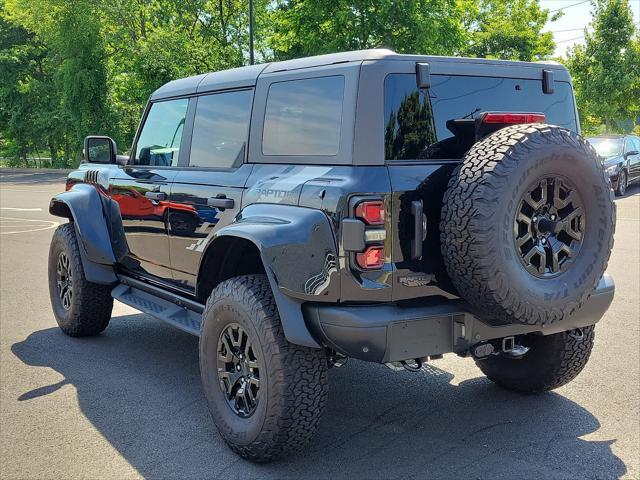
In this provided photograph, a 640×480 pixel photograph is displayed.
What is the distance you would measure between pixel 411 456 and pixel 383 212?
129 centimetres

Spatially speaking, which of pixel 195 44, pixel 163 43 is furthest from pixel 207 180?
pixel 195 44

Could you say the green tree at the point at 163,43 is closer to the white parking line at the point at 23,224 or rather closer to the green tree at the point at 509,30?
the green tree at the point at 509,30

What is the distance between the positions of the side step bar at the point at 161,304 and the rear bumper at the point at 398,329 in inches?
43.3

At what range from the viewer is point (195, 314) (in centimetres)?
418

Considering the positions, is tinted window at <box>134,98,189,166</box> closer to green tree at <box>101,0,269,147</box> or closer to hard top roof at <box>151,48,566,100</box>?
hard top roof at <box>151,48,566,100</box>

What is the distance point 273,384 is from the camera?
121 inches

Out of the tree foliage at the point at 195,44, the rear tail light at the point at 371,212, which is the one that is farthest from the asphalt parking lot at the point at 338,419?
the tree foliage at the point at 195,44

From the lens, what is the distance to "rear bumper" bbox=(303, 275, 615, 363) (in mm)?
2906

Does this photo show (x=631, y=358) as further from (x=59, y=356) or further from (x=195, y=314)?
(x=59, y=356)

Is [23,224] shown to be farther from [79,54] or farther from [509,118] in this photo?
[79,54]

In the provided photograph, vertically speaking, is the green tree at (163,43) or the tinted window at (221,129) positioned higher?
the green tree at (163,43)

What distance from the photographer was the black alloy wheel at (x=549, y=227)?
Result: 2.94 m

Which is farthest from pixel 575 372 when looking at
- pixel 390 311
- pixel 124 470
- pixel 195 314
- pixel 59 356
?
pixel 59 356

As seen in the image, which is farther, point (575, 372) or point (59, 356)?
point (59, 356)
